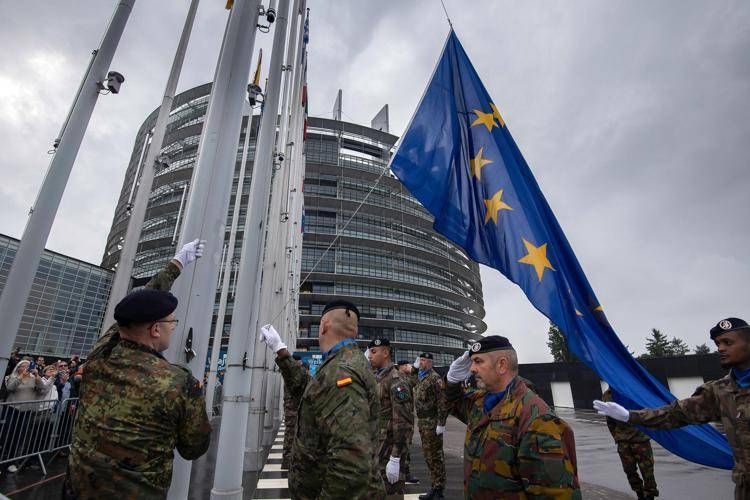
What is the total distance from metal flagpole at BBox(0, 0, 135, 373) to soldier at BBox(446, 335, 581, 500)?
3224 millimetres

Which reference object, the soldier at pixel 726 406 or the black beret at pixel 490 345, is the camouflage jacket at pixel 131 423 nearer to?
the black beret at pixel 490 345

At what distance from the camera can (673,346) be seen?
70.1m

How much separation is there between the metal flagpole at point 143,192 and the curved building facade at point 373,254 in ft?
131

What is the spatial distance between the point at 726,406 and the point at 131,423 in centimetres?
388

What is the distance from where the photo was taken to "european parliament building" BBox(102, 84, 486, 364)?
4566 centimetres

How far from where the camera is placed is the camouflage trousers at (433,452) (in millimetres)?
5277

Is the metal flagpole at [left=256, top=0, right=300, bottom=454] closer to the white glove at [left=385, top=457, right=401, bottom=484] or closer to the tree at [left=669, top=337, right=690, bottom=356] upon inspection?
the white glove at [left=385, top=457, right=401, bottom=484]

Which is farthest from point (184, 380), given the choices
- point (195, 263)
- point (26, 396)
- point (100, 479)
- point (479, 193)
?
point (26, 396)

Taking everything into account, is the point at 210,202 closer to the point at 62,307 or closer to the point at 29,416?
the point at 29,416

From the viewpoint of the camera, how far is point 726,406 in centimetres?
278

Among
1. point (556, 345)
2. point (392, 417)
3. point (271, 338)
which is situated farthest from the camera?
point (556, 345)

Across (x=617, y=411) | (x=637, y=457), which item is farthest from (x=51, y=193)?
(x=637, y=457)

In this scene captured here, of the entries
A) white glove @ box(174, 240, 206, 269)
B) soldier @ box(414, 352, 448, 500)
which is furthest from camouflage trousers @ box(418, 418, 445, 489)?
white glove @ box(174, 240, 206, 269)

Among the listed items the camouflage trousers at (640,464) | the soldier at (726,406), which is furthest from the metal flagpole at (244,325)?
the camouflage trousers at (640,464)
